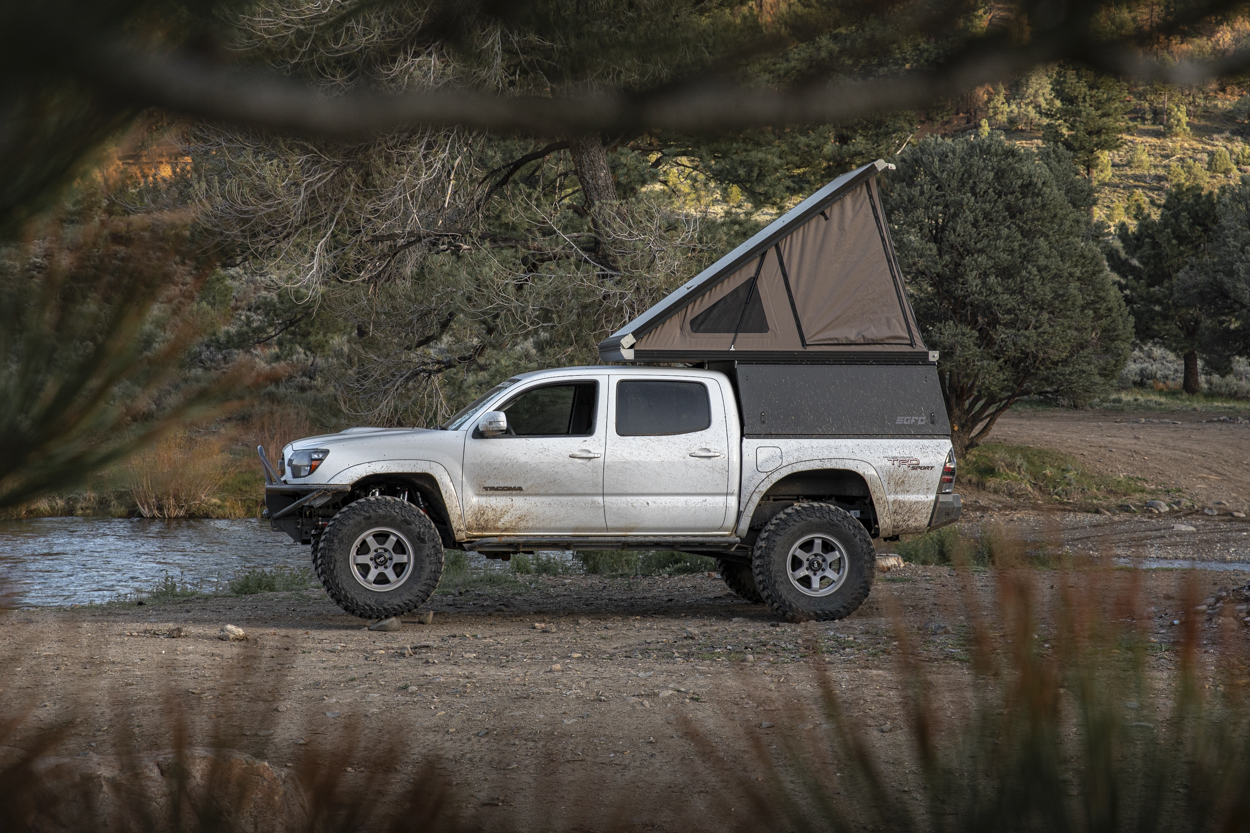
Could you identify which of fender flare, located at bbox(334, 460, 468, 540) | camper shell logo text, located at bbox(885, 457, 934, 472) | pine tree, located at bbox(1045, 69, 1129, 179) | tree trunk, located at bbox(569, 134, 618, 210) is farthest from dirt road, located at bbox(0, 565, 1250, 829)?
pine tree, located at bbox(1045, 69, 1129, 179)

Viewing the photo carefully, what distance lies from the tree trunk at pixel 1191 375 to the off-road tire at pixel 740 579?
29531 mm

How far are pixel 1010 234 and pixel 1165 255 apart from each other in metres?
17.2

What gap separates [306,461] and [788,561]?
3877mm

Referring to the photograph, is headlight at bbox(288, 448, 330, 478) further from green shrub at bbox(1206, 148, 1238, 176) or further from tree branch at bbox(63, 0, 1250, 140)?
green shrub at bbox(1206, 148, 1238, 176)

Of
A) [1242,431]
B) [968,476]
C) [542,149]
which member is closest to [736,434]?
[542,149]

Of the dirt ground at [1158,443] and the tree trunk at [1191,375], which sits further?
the tree trunk at [1191,375]

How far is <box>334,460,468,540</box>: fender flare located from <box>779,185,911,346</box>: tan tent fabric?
332 cm

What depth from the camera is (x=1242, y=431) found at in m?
25.6

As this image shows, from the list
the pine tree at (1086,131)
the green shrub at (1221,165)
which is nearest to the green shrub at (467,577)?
the pine tree at (1086,131)

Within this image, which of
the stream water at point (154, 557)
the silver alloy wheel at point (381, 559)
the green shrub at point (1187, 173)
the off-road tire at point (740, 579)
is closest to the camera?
the silver alloy wheel at point (381, 559)

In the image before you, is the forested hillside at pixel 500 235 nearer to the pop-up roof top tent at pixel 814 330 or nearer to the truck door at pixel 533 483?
the pop-up roof top tent at pixel 814 330

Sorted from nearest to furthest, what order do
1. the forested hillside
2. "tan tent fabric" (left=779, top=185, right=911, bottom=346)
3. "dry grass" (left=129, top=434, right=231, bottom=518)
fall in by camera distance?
the forested hillside, "dry grass" (left=129, top=434, right=231, bottom=518), "tan tent fabric" (left=779, top=185, right=911, bottom=346)

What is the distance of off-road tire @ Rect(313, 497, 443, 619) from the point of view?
827cm

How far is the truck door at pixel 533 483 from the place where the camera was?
859 centimetres
